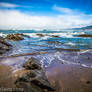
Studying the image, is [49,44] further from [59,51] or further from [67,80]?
[67,80]

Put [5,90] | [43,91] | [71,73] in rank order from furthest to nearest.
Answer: [71,73], [43,91], [5,90]

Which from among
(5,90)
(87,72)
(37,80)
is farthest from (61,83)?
(5,90)

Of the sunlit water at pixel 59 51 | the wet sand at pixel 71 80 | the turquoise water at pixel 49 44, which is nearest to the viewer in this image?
the wet sand at pixel 71 80

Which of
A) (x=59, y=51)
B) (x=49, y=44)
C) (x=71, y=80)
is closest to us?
(x=71, y=80)

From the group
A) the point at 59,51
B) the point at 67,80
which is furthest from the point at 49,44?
the point at 67,80

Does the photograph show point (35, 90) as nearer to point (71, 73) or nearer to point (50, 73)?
point (50, 73)

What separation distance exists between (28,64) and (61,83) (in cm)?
203

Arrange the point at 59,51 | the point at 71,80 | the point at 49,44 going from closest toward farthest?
the point at 71,80 → the point at 59,51 → the point at 49,44

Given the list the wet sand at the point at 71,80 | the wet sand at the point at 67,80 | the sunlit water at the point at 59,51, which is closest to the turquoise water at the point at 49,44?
the sunlit water at the point at 59,51

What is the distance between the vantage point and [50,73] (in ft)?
14.8

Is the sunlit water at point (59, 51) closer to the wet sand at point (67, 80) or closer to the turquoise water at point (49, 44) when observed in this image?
the turquoise water at point (49, 44)

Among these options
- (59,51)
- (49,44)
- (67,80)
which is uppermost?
(49,44)

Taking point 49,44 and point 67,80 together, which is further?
point 49,44

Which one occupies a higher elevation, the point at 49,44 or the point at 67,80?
the point at 49,44
